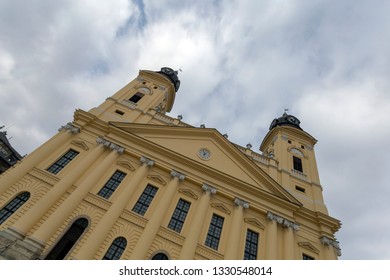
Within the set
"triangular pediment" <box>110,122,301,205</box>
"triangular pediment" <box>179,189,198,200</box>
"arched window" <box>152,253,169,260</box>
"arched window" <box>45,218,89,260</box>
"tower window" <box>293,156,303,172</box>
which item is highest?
"tower window" <box>293,156,303,172</box>

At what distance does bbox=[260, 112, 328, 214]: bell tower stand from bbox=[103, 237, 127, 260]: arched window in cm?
1339

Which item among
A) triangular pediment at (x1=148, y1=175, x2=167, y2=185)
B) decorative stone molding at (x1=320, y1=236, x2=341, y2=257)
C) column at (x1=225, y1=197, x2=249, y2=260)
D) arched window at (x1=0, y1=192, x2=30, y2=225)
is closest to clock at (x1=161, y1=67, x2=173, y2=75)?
triangular pediment at (x1=148, y1=175, x2=167, y2=185)

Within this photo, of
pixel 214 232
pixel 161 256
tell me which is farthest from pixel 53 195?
pixel 214 232

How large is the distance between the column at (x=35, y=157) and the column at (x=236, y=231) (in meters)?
13.4

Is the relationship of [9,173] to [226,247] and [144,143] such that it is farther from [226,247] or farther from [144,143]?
[226,247]

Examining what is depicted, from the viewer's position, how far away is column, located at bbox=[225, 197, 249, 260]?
14496mm

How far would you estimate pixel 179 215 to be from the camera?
651 inches

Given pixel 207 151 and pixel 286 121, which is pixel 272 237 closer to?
pixel 207 151

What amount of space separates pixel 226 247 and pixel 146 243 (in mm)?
4993

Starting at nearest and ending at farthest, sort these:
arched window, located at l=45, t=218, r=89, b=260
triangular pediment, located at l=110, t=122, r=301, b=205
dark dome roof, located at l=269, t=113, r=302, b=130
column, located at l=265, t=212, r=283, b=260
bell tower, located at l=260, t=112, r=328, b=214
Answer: arched window, located at l=45, t=218, r=89, b=260 → column, located at l=265, t=212, r=283, b=260 → triangular pediment, located at l=110, t=122, r=301, b=205 → bell tower, located at l=260, t=112, r=328, b=214 → dark dome roof, located at l=269, t=113, r=302, b=130

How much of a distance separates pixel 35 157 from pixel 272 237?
645 inches

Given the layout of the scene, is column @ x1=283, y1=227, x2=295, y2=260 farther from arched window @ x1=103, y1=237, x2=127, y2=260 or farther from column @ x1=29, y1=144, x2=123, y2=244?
column @ x1=29, y1=144, x2=123, y2=244

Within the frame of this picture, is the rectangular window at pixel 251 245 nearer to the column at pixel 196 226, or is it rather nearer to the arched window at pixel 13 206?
the column at pixel 196 226
